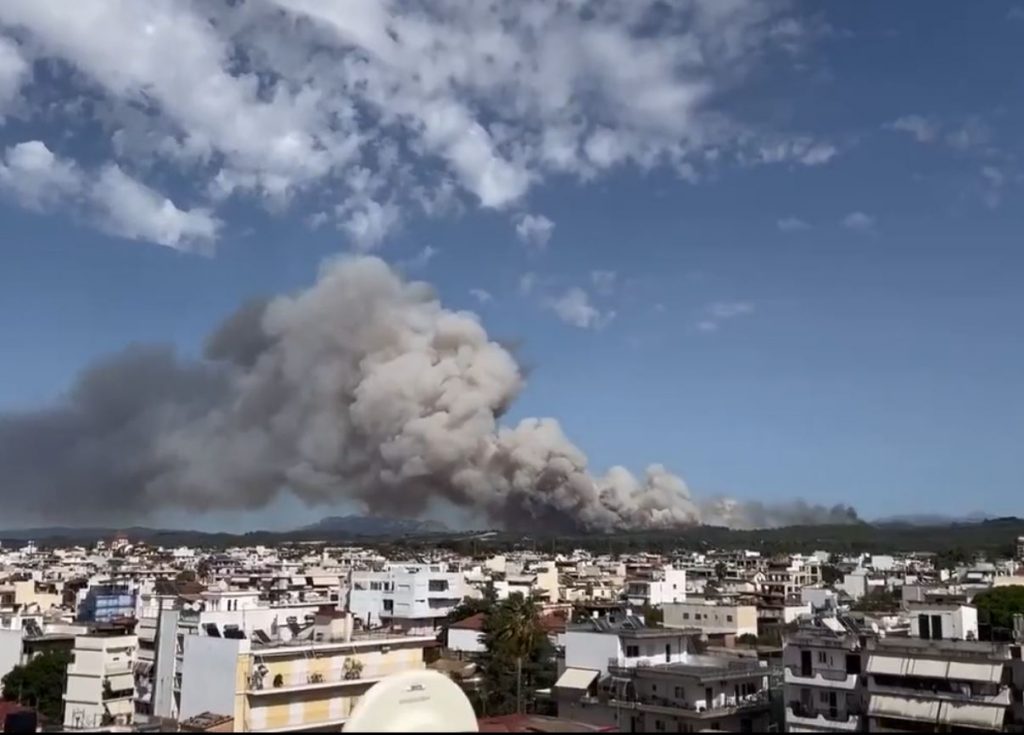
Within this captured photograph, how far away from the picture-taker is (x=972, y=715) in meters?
26.5

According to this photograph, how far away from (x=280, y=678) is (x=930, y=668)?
17466mm

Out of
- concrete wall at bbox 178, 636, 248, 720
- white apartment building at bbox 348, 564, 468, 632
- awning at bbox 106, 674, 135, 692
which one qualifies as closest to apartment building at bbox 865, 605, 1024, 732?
concrete wall at bbox 178, 636, 248, 720

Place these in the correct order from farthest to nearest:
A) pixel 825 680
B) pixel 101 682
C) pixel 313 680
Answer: pixel 101 682, pixel 313 680, pixel 825 680

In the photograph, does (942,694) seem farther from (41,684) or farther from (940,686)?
(41,684)

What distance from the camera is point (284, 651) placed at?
30.3 meters

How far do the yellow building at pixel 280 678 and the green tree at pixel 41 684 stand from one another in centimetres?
1161

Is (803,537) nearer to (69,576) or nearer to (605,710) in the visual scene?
(69,576)

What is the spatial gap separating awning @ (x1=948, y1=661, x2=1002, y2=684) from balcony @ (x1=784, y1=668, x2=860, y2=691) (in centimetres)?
295

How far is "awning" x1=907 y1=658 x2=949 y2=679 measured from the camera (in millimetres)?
27172

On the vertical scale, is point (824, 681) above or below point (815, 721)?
above

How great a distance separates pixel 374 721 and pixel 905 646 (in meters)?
20.5

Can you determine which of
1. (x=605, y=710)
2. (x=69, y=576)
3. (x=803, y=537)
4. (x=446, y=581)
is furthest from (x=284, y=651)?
(x=803, y=537)

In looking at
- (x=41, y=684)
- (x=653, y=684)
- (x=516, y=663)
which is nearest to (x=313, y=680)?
(x=653, y=684)

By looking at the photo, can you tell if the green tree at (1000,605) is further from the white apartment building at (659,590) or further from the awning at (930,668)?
the white apartment building at (659,590)
